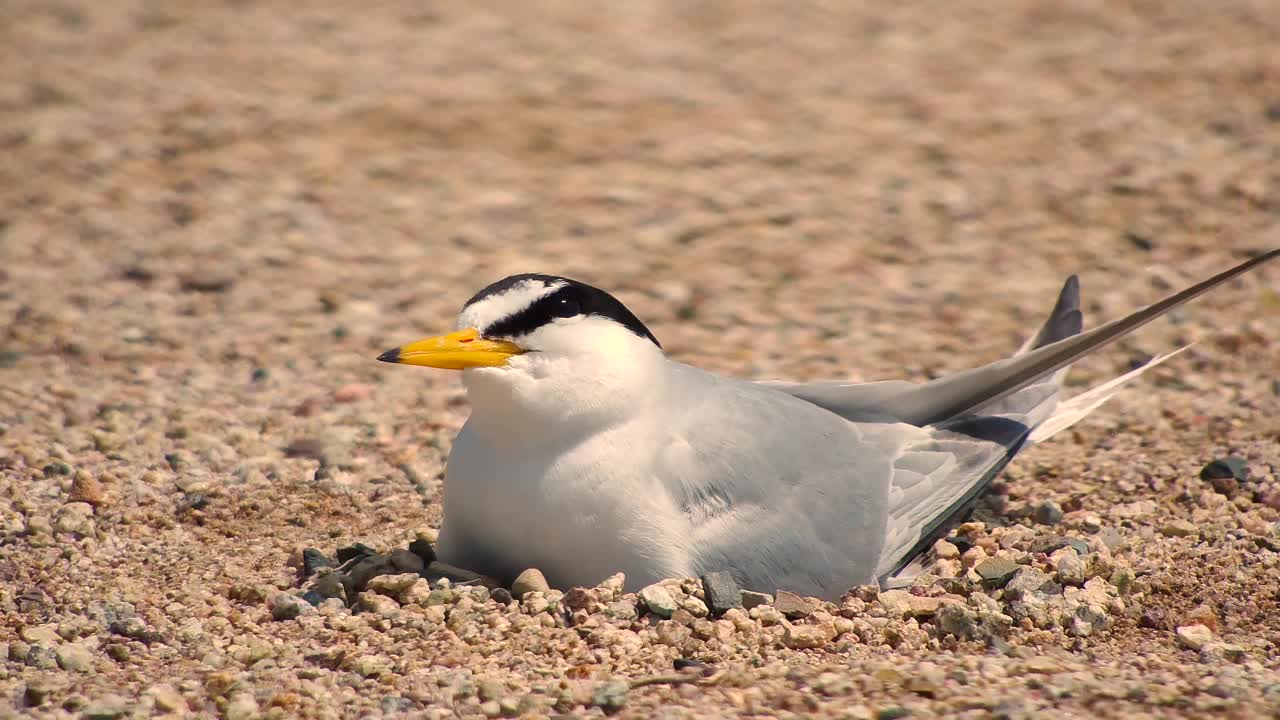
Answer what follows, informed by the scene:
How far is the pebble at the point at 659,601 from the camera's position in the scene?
153 inches

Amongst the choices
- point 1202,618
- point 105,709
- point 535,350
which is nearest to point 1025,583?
point 1202,618

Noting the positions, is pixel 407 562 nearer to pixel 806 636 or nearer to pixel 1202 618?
pixel 806 636

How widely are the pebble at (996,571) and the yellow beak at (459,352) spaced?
58.5 inches

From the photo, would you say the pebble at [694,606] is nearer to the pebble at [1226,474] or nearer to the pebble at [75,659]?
the pebble at [75,659]

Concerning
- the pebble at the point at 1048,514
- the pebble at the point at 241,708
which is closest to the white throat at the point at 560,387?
the pebble at the point at 241,708

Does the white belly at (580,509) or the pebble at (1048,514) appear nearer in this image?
the white belly at (580,509)

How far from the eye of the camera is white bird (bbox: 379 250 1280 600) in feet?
12.9

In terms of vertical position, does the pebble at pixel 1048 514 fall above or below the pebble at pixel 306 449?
above

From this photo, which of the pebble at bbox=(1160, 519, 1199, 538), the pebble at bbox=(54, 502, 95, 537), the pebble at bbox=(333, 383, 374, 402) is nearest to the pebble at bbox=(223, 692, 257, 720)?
the pebble at bbox=(54, 502, 95, 537)

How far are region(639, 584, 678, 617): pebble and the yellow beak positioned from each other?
28.0 inches

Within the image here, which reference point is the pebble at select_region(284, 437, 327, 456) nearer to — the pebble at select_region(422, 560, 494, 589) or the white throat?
the pebble at select_region(422, 560, 494, 589)

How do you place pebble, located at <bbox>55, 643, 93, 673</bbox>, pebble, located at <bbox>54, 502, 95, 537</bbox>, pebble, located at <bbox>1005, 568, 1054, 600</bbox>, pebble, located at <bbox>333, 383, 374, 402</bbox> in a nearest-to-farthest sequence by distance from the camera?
pebble, located at <bbox>55, 643, 93, 673</bbox> < pebble, located at <bbox>1005, 568, 1054, 600</bbox> < pebble, located at <bbox>54, 502, 95, 537</bbox> < pebble, located at <bbox>333, 383, 374, 402</bbox>

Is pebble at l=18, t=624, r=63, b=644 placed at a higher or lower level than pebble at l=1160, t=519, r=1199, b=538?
lower

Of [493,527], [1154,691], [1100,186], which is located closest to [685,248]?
[1100,186]
